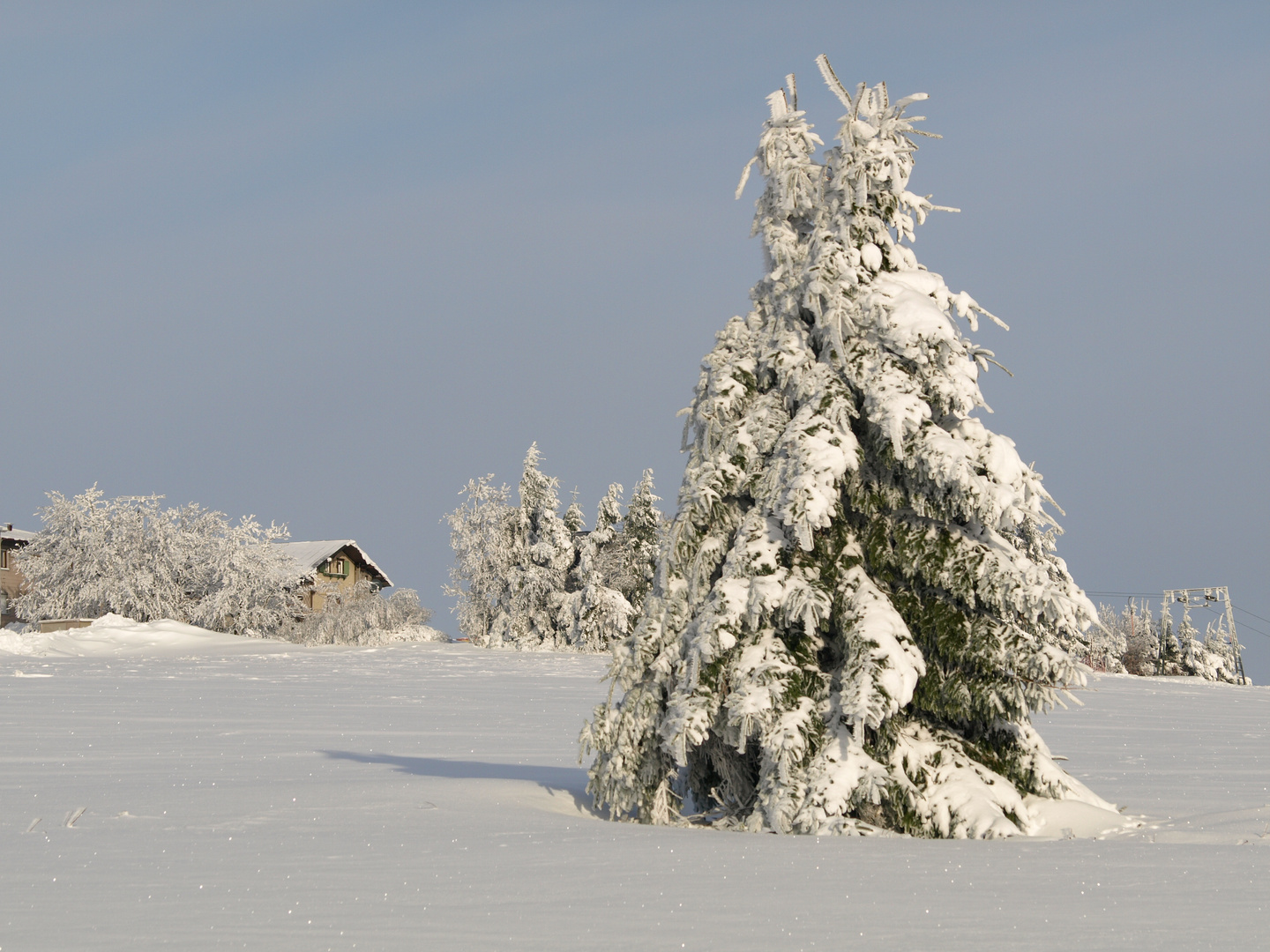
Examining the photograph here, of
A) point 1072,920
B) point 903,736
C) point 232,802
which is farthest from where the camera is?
point 232,802

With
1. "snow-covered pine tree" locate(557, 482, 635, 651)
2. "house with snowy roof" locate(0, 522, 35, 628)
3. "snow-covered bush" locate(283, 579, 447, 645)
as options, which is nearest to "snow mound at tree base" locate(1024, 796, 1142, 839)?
"snow-covered pine tree" locate(557, 482, 635, 651)

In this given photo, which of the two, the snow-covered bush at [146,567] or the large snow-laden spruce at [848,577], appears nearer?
the large snow-laden spruce at [848,577]

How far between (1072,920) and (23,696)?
23.0 metres

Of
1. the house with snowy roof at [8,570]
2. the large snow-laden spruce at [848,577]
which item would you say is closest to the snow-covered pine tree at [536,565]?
the house with snowy roof at [8,570]

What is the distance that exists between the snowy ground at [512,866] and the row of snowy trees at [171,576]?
4780 cm

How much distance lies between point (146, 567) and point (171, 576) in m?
1.41

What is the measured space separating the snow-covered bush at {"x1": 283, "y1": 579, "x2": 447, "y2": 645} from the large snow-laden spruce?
2010 inches

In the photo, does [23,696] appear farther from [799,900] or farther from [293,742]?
[799,900]

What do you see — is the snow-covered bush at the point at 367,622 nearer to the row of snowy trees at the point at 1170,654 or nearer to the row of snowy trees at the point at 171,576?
the row of snowy trees at the point at 171,576

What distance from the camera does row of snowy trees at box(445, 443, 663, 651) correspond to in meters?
57.5

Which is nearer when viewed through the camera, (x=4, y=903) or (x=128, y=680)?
(x=4, y=903)

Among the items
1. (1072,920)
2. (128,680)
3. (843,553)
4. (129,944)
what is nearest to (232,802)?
(129,944)

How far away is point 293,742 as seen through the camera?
16.0 m

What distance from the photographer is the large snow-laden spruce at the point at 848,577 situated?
8.38 m
